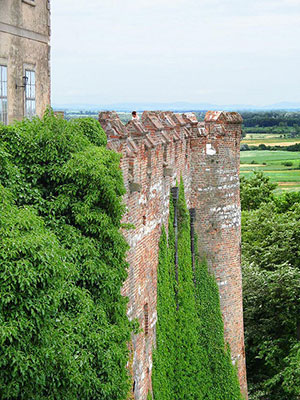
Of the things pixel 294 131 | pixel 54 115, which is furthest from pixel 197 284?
pixel 294 131

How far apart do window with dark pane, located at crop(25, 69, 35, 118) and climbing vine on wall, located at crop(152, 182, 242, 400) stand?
15.3 feet

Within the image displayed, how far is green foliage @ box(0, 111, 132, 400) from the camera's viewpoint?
802 cm

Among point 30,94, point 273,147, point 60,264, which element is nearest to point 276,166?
point 273,147

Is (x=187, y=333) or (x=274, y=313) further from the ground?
(x=187, y=333)

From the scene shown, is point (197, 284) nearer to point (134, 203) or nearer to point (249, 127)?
point (134, 203)

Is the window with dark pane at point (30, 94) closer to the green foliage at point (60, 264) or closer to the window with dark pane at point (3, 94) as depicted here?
the window with dark pane at point (3, 94)

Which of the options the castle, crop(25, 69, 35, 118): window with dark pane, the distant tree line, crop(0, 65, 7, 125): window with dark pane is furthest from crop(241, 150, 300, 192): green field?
crop(0, 65, 7, 125): window with dark pane

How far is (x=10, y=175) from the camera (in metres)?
9.77

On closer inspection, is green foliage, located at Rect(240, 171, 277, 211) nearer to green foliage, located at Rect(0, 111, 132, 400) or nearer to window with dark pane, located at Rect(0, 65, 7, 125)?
window with dark pane, located at Rect(0, 65, 7, 125)

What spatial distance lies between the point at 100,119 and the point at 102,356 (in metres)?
4.57

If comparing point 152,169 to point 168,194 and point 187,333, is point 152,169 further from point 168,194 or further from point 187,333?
point 187,333

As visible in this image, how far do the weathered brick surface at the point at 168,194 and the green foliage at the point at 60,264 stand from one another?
212 cm

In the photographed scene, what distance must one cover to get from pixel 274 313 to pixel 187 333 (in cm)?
1423

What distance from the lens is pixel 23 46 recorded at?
19328 millimetres
